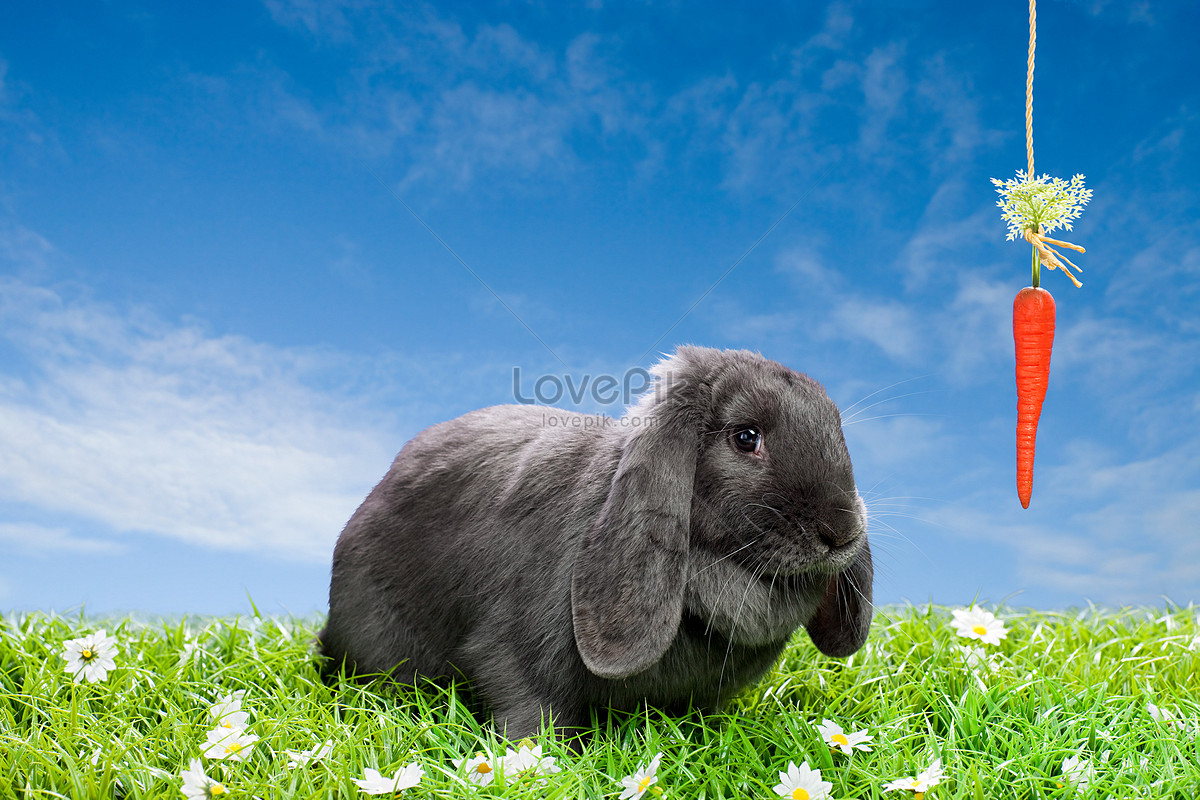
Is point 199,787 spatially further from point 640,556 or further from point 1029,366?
point 1029,366

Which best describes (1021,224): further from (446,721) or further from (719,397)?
(446,721)

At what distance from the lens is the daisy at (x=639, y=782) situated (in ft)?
8.58

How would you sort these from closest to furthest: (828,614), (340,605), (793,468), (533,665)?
(793,468)
(533,665)
(828,614)
(340,605)

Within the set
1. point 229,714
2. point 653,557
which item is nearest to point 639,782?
point 653,557

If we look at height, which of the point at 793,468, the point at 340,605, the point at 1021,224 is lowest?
the point at 340,605

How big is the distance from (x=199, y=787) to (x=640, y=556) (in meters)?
1.57

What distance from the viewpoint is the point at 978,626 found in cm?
427

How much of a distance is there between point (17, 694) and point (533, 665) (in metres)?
2.22

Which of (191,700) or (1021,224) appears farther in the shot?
(191,700)

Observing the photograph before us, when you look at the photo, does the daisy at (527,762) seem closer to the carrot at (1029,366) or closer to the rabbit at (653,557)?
the rabbit at (653,557)

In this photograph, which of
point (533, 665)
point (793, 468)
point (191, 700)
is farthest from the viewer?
point (191, 700)

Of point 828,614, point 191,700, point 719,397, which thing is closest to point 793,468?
point 719,397

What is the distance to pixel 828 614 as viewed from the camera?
3424mm

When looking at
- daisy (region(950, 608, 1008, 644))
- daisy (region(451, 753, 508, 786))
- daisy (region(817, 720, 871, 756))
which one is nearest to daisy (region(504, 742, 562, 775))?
daisy (region(451, 753, 508, 786))
